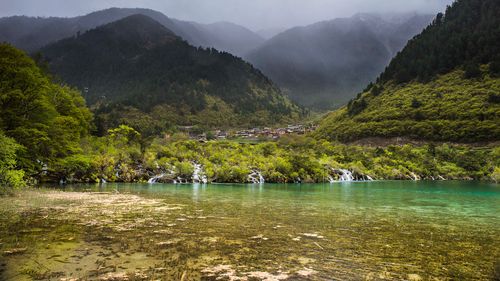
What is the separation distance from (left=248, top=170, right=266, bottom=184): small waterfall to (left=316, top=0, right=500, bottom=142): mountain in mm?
77526

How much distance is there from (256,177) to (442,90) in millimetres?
110586

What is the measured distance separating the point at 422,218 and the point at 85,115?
54058 millimetres

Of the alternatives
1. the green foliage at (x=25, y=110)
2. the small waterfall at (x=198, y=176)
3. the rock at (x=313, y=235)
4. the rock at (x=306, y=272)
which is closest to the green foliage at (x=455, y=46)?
the small waterfall at (x=198, y=176)

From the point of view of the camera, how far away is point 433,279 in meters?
8.81

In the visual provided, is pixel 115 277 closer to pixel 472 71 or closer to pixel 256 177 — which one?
pixel 256 177

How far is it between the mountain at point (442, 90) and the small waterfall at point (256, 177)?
77526mm

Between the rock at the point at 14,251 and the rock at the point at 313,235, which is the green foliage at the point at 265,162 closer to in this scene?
the rock at the point at 14,251

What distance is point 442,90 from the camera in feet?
468

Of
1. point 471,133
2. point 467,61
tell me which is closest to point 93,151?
point 471,133

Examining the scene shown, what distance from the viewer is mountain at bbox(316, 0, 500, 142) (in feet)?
393

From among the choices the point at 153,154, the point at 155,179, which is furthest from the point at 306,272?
the point at 153,154

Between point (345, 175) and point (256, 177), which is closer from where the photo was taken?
point (256, 177)

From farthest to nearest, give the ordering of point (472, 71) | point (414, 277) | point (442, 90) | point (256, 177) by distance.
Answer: point (472, 71) < point (442, 90) < point (256, 177) < point (414, 277)

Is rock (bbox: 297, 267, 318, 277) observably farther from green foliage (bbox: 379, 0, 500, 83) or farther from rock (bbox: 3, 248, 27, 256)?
green foliage (bbox: 379, 0, 500, 83)
